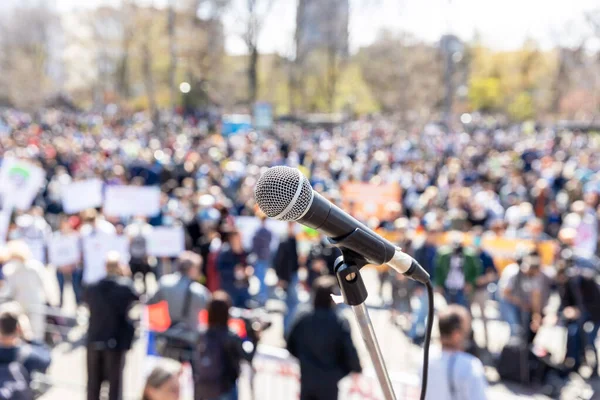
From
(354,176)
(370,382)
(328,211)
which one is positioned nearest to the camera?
(328,211)

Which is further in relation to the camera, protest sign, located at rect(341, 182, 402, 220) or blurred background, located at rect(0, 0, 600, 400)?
protest sign, located at rect(341, 182, 402, 220)

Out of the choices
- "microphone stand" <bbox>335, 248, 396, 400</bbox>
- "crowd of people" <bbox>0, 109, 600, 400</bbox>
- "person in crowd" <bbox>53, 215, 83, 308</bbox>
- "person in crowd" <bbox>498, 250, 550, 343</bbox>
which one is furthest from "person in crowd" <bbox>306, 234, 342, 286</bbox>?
"microphone stand" <bbox>335, 248, 396, 400</bbox>

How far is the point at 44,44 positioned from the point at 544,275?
64.2 metres

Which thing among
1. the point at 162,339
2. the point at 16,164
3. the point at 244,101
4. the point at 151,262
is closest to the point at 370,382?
the point at 162,339

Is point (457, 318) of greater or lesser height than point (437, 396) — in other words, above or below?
above

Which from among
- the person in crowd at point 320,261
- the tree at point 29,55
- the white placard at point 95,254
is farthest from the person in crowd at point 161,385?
the tree at point 29,55

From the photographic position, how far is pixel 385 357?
791 cm

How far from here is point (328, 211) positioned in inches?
62.7

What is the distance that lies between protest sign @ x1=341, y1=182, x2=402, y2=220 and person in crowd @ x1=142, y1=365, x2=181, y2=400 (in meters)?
9.81

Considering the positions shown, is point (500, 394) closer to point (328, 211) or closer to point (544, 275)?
point (544, 275)

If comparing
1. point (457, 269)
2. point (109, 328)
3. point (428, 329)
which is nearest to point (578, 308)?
point (457, 269)

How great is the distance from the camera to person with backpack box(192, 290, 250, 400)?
4.80 meters

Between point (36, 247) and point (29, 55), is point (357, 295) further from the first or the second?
point (29, 55)

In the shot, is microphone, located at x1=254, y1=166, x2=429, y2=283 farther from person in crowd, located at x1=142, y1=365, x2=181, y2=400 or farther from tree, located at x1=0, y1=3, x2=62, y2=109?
tree, located at x1=0, y1=3, x2=62, y2=109
